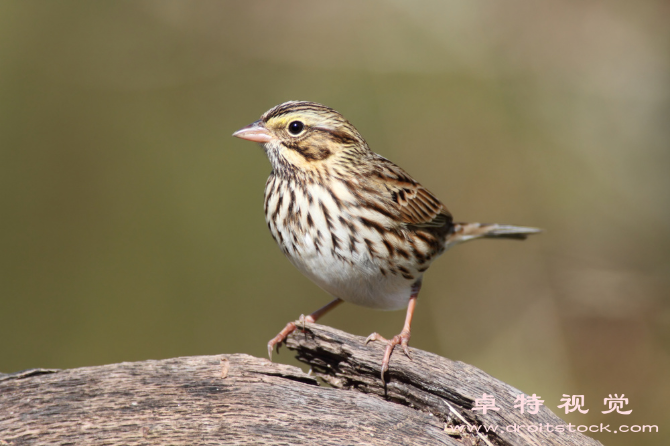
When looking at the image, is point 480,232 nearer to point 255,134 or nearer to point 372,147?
point 372,147

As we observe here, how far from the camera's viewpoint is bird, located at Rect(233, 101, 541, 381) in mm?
4938

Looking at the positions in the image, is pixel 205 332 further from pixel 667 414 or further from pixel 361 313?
pixel 667 414

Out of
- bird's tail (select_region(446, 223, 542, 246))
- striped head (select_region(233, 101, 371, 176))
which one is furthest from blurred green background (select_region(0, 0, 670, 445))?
striped head (select_region(233, 101, 371, 176))

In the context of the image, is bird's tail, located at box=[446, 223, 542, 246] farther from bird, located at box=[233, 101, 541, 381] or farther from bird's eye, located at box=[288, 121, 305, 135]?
bird's eye, located at box=[288, 121, 305, 135]

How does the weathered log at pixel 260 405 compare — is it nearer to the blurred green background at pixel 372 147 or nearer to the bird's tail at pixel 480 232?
the bird's tail at pixel 480 232

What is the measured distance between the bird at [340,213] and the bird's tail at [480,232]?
81 cm

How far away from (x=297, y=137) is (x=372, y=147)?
3603 mm

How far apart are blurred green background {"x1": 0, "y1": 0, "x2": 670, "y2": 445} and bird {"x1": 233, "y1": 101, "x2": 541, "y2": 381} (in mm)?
2493

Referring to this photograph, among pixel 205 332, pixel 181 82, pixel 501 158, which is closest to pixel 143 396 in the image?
pixel 205 332

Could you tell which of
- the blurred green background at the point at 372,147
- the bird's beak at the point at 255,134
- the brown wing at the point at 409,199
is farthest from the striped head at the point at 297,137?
the blurred green background at the point at 372,147

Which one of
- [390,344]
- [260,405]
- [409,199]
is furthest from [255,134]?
[260,405]

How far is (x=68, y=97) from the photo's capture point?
8727mm

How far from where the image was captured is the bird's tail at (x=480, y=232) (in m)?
6.41

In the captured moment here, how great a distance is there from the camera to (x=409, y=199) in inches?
217
